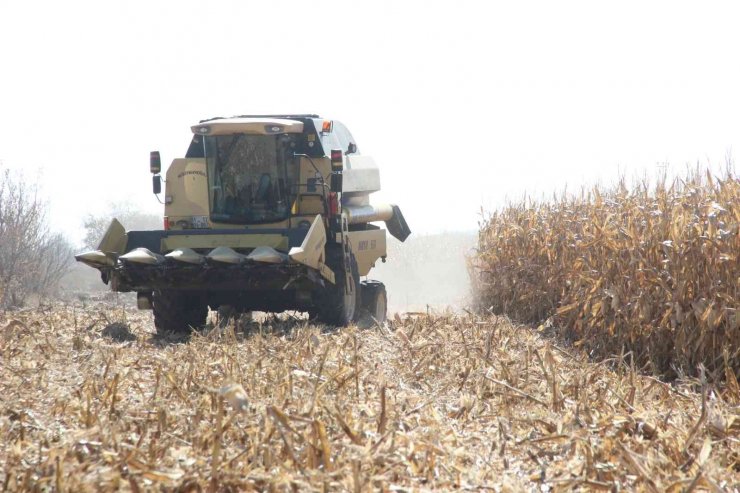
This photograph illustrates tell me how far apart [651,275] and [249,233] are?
406 centimetres

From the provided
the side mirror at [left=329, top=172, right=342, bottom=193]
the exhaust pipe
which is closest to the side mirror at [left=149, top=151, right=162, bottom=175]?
the side mirror at [left=329, top=172, right=342, bottom=193]

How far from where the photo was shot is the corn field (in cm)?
884

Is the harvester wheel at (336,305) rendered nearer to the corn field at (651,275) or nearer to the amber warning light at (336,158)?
the amber warning light at (336,158)

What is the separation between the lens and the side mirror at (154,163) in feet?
36.4

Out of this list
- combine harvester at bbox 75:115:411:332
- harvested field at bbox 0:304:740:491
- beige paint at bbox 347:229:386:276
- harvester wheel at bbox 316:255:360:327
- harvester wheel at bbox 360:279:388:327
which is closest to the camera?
harvested field at bbox 0:304:740:491

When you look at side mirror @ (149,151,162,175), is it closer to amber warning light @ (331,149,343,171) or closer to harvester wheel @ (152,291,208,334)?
harvester wheel @ (152,291,208,334)

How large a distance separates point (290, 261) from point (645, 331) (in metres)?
3.52

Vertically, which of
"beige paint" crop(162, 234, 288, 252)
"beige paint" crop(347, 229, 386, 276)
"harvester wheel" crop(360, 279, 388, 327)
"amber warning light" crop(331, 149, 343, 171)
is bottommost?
"harvester wheel" crop(360, 279, 388, 327)

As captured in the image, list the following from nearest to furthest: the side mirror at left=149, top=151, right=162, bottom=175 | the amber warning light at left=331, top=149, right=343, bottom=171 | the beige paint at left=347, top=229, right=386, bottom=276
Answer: the amber warning light at left=331, top=149, right=343, bottom=171 → the side mirror at left=149, top=151, right=162, bottom=175 → the beige paint at left=347, top=229, right=386, bottom=276

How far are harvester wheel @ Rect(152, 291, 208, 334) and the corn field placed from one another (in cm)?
406

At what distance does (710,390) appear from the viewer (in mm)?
7918

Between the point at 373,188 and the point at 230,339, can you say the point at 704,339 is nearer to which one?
the point at 230,339

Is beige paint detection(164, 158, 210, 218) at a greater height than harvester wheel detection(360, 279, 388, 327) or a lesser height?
greater

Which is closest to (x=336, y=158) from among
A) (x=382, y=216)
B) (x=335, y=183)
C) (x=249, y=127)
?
(x=335, y=183)
